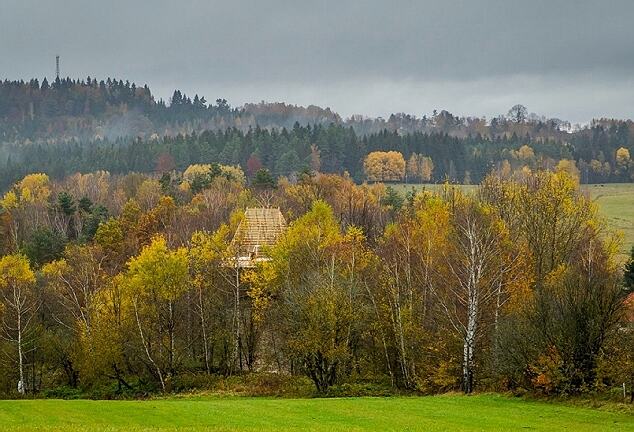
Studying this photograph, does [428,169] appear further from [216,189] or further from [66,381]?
[66,381]

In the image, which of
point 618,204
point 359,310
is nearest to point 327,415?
point 359,310

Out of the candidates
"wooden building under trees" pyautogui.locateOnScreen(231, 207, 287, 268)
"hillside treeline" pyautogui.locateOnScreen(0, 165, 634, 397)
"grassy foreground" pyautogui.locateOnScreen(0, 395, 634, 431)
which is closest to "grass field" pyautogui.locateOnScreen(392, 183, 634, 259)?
"wooden building under trees" pyautogui.locateOnScreen(231, 207, 287, 268)

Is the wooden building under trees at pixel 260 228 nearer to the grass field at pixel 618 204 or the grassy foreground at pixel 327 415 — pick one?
the grassy foreground at pixel 327 415

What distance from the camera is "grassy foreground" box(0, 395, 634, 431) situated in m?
31.1

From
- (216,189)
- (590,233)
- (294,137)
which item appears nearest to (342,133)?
(294,137)

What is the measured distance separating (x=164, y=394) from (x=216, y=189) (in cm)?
6600

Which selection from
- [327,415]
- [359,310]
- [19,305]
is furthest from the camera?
[19,305]

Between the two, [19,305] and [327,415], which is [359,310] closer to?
[327,415]

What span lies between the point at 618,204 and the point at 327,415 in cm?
12433

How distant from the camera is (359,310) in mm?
47875

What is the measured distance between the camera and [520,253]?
49.8m

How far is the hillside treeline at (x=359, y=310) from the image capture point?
41469mm

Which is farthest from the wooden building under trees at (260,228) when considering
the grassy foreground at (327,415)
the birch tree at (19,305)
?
the grassy foreground at (327,415)

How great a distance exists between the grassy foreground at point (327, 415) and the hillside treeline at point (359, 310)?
4801 millimetres
